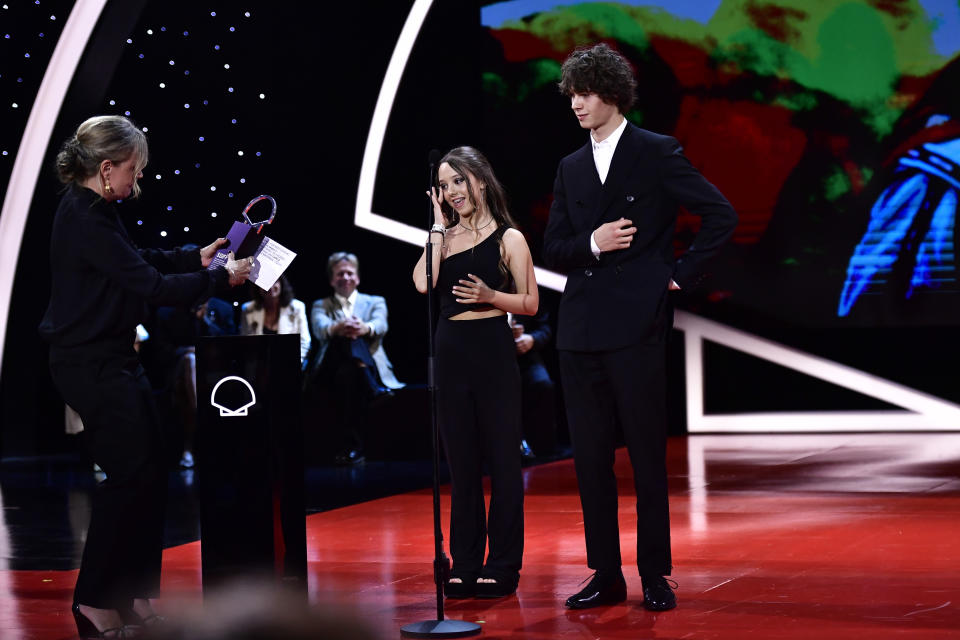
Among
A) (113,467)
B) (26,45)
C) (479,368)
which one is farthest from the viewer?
(26,45)

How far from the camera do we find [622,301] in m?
3.47

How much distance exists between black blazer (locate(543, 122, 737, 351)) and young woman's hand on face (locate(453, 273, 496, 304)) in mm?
266

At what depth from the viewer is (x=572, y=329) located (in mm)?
3549

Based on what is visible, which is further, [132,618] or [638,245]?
[638,245]

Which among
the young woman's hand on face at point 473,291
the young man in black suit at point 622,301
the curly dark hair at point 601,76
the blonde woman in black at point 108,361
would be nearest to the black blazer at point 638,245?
the young man in black suit at point 622,301

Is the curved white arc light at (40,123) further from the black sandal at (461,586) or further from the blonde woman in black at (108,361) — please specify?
the black sandal at (461,586)

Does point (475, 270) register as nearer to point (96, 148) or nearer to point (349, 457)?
point (96, 148)

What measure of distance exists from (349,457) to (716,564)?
14.0ft

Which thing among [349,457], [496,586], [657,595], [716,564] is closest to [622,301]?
[657,595]

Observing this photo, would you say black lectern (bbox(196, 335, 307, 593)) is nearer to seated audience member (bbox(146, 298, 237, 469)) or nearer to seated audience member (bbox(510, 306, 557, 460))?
seated audience member (bbox(146, 298, 237, 469))

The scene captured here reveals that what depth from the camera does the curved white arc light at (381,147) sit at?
9.24 m

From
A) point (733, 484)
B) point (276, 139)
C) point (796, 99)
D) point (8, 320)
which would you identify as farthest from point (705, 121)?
point (8, 320)

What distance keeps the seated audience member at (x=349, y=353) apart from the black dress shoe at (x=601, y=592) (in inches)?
182

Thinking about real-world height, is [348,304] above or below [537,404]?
above
